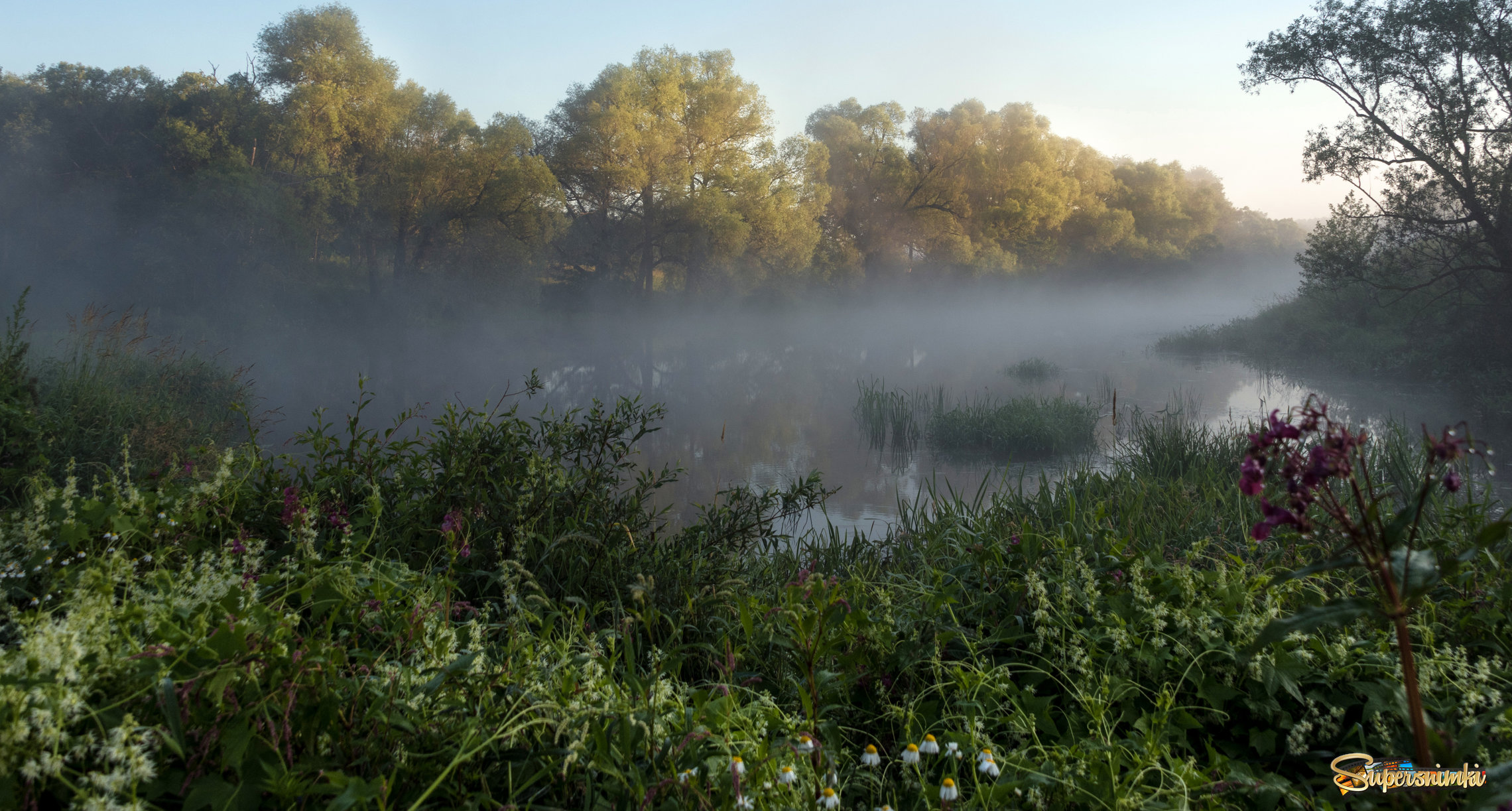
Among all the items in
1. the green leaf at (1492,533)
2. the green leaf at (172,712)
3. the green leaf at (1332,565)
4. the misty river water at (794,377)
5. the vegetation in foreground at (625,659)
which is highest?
the green leaf at (1492,533)

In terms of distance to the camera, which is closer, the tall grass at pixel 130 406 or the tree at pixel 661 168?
the tall grass at pixel 130 406

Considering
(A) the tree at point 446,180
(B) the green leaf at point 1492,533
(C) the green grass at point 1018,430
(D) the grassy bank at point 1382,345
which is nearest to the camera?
(B) the green leaf at point 1492,533

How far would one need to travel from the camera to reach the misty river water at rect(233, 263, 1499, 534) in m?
8.09

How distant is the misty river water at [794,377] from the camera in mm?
8086

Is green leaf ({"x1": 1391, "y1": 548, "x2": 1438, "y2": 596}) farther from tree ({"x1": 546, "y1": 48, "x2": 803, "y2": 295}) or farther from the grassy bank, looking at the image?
tree ({"x1": 546, "y1": 48, "x2": 803, "y2": 295})

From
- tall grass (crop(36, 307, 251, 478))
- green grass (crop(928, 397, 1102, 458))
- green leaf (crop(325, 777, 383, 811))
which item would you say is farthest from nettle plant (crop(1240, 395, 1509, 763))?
green grass (crop(928, 397, 1102, 458))

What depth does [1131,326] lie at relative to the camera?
2708cm

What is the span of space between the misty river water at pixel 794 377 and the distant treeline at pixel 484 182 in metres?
1.82

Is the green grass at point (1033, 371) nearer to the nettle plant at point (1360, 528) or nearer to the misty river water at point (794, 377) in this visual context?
the misty river water at point (794, 377)

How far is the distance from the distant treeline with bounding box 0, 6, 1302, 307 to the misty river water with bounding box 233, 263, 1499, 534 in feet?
5.97

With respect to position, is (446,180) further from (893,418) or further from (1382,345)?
(1382,345)

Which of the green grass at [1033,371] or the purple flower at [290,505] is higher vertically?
the purple flower at [290,505]

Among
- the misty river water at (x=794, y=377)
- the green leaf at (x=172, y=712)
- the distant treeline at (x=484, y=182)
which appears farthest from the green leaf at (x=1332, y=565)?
the distant treeline at (x=484, y=182)

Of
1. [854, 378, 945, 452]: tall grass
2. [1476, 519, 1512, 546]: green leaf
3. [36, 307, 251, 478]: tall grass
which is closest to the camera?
[1476, 519, 1512, 546]: green leaf
